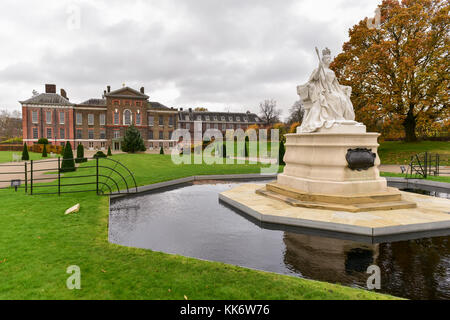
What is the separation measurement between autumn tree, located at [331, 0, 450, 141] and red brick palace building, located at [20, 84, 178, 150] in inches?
1757

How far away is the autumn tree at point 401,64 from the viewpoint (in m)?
22.7

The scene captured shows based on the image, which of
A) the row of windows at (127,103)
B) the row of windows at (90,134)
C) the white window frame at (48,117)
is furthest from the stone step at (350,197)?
the white window frame at (48,117)

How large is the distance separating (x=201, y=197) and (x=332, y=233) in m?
5.57

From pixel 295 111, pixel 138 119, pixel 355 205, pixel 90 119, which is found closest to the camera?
pixel 355 205

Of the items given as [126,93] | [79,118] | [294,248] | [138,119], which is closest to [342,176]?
[294,248]

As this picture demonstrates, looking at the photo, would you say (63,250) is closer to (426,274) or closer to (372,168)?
(426,274)

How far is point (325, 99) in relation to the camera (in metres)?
9.27

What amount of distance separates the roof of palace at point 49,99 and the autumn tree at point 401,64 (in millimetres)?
54403

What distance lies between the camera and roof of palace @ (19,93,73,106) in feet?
176

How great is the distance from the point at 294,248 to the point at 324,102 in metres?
5.80

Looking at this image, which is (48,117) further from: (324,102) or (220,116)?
(324,102)

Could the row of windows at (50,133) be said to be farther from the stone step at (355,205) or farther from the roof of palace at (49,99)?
the stone step at (355,205)

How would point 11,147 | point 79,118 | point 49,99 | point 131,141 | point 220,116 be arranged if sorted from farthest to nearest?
point 220,116 → point 79,118 → point 49,99 → point 11,147 → point 131,141
